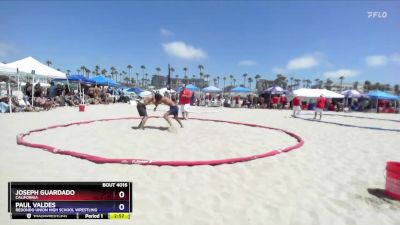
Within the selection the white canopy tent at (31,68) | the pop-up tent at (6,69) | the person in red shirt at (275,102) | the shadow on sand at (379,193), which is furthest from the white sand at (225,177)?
the person in red shirt at (275,102)

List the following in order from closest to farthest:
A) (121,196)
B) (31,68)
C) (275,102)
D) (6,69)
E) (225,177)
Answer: (121,196)
(225,177)
(6,69)
(31,68)
(275,102)

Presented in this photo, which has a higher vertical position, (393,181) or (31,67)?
(31,67)

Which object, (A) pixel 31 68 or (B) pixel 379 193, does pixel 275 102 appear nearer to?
(A) pixel 31 68

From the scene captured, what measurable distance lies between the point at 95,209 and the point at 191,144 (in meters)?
3.84

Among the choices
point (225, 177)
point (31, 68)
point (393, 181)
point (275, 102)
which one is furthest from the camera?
point (275, 102)

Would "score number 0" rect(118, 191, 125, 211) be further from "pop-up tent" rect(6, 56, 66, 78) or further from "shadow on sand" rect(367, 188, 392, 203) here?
"pop-up tent" rect(6, 56, 66, 78)
